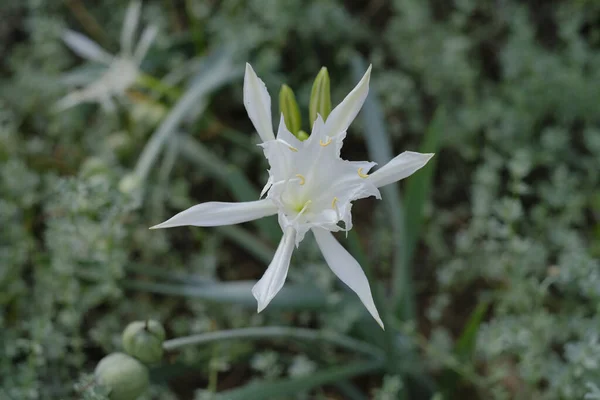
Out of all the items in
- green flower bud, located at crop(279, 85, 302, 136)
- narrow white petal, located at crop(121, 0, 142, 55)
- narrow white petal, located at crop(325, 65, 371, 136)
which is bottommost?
narrow white petal, located at crop(325, 65, 371, 136)

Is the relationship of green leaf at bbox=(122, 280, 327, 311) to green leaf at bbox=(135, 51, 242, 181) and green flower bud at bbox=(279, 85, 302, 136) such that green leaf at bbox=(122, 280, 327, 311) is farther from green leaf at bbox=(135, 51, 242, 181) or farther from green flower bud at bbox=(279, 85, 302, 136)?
green flower bud at bbox=(279, 85, 302, 136)

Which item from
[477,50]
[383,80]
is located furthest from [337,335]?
[477,50]

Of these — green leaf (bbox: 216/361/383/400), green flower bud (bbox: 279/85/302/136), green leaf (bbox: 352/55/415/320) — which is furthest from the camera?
green leaf (bbox: 352/55/415/320)

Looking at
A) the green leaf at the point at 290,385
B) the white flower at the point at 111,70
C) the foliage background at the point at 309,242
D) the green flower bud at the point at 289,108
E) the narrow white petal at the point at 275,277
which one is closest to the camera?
the narrow white petal at the point at 275,277

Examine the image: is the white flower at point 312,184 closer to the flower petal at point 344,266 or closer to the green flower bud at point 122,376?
the flower petal at point 344,266

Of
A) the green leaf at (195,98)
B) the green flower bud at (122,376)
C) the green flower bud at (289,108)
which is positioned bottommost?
the green flower bud at (122,376)

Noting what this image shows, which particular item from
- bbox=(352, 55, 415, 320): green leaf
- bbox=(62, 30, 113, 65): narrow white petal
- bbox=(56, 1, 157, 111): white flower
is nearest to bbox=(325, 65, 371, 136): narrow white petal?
bbox=(352, 55, 415, 320): green leaf

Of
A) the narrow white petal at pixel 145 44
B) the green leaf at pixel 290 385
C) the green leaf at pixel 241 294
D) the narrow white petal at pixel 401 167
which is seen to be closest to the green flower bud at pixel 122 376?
the green leaf at pixel 290 385
